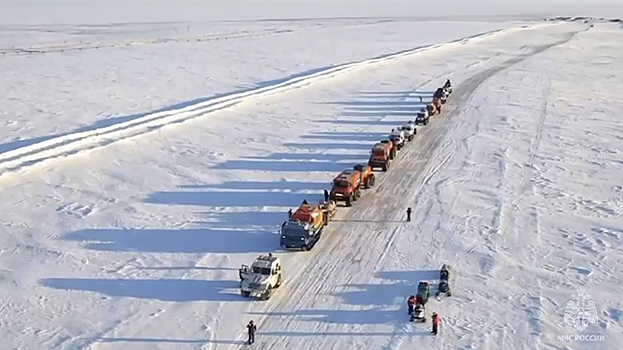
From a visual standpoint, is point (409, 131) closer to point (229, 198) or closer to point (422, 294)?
point (229, 198)

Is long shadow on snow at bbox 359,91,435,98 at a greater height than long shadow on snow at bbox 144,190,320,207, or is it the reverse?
long shadow on snow at bbox 359,91,435,98

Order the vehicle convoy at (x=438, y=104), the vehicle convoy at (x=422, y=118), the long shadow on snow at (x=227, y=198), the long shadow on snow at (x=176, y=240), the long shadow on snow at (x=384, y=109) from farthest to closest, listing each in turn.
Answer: the vehicle convoy at (x=438, y=104), the long shadow on snow at (x=384, y=109), the vehicle convoy at (x=422, y=118), the long shadow on snow at (x=227, y=198), the long shadow on snow at (x=176, y=240)

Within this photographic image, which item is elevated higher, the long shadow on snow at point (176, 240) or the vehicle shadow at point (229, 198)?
the vehicle shadow at point (229, 198)

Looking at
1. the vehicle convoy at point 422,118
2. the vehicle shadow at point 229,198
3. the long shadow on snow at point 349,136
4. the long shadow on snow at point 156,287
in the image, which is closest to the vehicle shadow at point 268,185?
the vehicle shadow at point 229,198

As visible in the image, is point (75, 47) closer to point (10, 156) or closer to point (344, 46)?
point (344, 46)

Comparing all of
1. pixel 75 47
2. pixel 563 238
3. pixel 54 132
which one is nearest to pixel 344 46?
pixel 75 47

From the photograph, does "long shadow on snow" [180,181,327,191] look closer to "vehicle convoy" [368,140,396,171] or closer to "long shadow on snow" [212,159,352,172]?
"long shadow on snow" [212,159,352,172]

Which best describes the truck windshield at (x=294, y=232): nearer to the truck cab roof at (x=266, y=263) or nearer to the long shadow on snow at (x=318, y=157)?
the truck cab roof at (x=266, y=263)

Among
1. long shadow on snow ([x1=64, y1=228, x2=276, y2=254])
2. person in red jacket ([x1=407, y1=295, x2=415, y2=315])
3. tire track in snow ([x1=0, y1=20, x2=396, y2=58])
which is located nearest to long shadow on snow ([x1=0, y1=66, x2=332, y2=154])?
long shadow on snow ([x1=64, y1=228, x2=276, y2=254])
